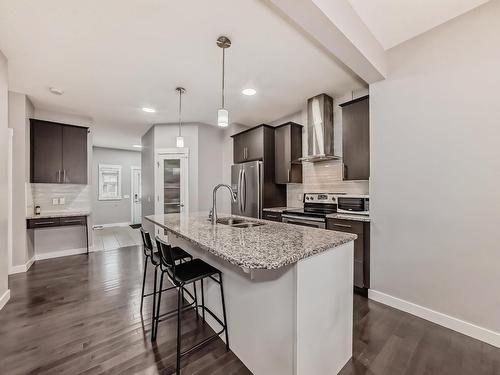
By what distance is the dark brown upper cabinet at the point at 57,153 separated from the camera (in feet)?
12.8

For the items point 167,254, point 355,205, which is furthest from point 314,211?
point 167,254

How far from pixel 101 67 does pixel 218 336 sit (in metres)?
3.20

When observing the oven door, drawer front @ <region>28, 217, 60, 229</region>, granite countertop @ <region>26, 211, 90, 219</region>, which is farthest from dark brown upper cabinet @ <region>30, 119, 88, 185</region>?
the oven door

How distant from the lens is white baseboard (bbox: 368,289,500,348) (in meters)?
1.82

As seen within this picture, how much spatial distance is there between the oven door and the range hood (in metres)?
1.01

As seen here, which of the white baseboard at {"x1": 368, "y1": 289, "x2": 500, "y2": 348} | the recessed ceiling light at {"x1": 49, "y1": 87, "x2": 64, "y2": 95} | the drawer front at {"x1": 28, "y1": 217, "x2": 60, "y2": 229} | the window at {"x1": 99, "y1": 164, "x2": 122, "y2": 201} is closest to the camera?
the white baseboard at {"x1": 368, "y1": 289, "x2": 500, "y2": 348}

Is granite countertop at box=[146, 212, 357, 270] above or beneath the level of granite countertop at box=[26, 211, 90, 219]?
above

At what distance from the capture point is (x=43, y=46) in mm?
2271

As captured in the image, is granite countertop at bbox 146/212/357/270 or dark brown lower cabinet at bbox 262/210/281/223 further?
dark brown lower cabinet at bbox 262/210/281/223

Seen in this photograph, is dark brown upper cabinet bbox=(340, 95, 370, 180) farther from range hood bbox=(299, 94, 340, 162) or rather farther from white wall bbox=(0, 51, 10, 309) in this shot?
white wall bbox=(0, 51, 10, 309)

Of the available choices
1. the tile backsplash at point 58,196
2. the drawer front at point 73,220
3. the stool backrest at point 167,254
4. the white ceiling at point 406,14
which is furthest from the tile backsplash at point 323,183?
the tile backsplash at point 58,196

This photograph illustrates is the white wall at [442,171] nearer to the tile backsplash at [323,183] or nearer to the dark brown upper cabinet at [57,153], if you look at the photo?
the tile backsplash at [323,183]

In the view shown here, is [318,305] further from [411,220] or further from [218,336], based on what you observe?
[411,220]

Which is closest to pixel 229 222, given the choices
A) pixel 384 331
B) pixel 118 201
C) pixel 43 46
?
pixel 384 331
